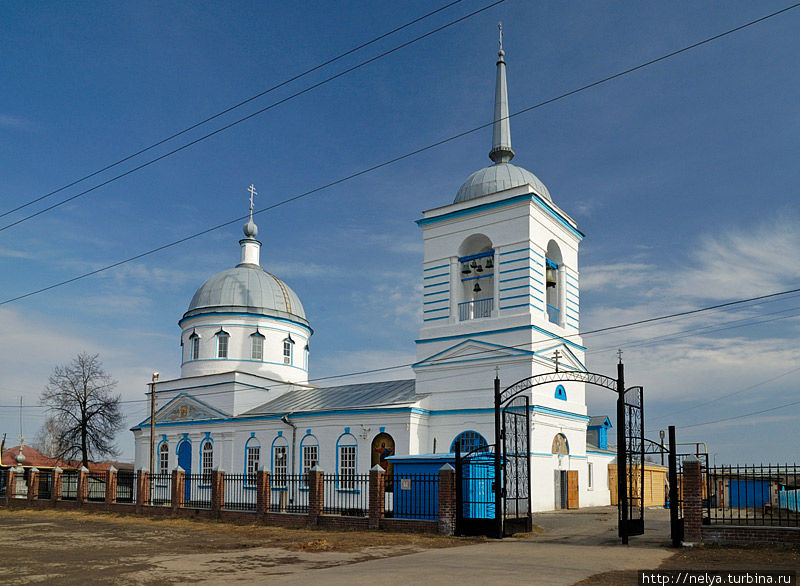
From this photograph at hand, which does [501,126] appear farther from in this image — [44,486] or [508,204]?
[44,486]

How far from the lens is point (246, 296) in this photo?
1491 inches

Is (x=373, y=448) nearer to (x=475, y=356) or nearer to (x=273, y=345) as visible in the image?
(x=475, y=356)

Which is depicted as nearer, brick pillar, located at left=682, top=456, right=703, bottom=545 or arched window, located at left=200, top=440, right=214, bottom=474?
brick pillar, located at left=682, top=456, right=703, bottom=545

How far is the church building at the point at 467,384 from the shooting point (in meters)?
26.6

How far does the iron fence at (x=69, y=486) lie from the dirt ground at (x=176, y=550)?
24.8 ft

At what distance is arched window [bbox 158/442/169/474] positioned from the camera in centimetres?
3609

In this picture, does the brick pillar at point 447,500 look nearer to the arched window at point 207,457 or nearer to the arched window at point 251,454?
the arched window at point 251,454

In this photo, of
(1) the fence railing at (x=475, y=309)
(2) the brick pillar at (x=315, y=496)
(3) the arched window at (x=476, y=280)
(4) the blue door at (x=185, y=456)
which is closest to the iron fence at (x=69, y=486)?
(4) the blue door at (x=185, y=456)

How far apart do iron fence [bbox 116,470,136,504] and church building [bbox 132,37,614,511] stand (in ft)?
14.2

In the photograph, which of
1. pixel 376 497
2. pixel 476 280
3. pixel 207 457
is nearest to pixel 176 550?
pixel 376 497

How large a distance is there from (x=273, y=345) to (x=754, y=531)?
88.5 ft

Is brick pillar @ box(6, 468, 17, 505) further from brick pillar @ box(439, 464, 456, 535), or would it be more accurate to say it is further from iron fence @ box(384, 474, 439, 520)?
brick pillar @ box(439, 464, 456, 535)

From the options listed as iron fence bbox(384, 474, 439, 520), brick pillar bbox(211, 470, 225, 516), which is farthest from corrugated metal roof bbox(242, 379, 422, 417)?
iron fence bbox(384, 474, 439, 520)

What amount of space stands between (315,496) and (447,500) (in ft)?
15.0
